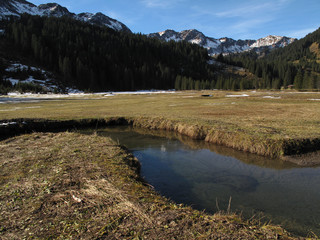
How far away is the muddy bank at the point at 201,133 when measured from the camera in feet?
49.4

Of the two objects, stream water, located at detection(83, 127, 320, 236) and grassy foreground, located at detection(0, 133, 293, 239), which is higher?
grassy foreground, located at detection(0, 133, 293, 239)

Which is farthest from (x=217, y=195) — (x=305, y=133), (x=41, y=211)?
(x=305, y=133)

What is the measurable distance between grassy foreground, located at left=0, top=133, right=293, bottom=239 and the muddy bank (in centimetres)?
1035

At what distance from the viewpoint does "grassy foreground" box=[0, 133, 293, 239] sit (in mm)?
5602

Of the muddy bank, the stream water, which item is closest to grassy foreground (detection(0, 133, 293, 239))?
the stream water

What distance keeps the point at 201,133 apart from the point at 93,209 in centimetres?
1524

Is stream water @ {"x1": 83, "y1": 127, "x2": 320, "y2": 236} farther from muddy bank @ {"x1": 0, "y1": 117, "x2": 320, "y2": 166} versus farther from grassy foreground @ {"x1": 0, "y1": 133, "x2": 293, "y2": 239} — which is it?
grassy foreground @ {"x1": 0, "y1": 133, "x2": 293, "y2": 239}

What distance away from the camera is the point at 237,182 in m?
11.2

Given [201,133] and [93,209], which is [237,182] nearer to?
[93,209]

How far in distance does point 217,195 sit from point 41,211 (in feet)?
24.6

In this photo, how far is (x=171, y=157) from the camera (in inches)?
624

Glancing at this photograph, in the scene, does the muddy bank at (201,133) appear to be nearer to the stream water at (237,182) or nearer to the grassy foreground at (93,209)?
the stream water at (237,182)

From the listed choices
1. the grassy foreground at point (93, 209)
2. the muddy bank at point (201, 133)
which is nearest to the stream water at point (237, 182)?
the muddy bank at point (201, 133)

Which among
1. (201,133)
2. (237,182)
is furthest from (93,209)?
(201,133)
